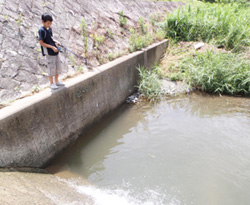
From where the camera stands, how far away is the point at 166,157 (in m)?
3.78

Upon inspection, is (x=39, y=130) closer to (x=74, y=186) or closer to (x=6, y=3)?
(x=74, y=186)

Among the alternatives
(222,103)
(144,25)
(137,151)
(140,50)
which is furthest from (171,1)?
(137,151)

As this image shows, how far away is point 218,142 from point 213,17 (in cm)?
689

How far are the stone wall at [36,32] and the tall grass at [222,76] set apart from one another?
94.6 inches

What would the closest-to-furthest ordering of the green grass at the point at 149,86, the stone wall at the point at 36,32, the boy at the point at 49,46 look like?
the boy at the point at 49,46 → the stone wall at the point at 36,32 → the green grass at the point at 149,86

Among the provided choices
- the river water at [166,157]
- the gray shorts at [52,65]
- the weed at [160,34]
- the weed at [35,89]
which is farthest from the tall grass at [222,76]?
the weed at [35,89]

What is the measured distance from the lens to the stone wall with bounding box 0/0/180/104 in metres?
3.74

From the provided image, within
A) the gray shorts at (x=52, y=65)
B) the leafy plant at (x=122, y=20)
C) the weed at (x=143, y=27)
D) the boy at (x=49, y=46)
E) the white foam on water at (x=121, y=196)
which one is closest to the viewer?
the white foam on water at (x=121, y=196)

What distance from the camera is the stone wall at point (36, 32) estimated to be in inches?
147

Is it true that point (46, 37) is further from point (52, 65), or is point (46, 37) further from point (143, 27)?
point (143, 27)

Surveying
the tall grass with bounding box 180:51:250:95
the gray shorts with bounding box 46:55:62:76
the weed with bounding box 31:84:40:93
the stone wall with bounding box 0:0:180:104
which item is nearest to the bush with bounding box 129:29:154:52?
the stone wall with bounding box 0:0:180:104

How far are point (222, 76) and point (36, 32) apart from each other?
17.2ft

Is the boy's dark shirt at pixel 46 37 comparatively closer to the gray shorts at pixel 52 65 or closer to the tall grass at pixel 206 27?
the gray shorts at pixel 52 65

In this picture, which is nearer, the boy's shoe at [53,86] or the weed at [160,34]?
the boy's shoe at [53,86]
